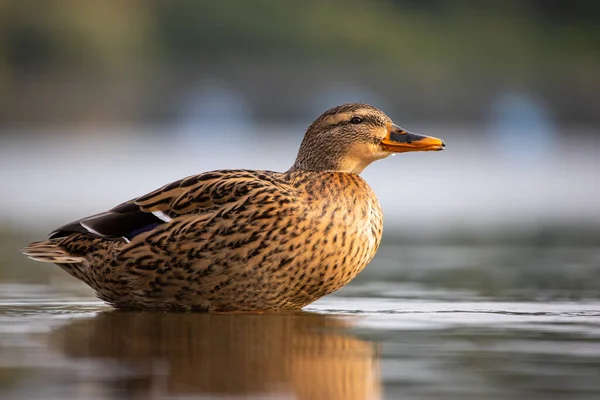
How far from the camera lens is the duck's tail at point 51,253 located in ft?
23.9

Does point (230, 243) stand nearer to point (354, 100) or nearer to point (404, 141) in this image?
point (404, 141)

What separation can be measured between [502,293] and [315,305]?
1.08m

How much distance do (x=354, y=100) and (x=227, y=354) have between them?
58.9m

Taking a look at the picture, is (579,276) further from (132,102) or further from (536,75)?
(536,75)

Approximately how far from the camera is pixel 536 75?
240 ft

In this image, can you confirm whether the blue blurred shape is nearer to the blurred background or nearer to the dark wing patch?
the blurred background

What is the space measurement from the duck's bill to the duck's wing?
Answer: 2.39ft

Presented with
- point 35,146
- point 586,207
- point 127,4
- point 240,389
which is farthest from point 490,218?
point 127,4

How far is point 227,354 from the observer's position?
18.2 feet

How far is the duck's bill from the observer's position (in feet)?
24.7

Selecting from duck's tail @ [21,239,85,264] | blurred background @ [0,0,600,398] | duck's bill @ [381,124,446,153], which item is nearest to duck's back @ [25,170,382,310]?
duck's tail @ [21,239,85,264]

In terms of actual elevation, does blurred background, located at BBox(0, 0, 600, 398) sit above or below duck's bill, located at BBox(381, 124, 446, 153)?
above

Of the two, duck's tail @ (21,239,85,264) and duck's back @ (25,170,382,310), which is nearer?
duck's back @ (25,170,382,310)

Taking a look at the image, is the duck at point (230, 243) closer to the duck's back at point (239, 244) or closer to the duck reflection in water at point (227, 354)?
the duck's back at point (239, 244)
